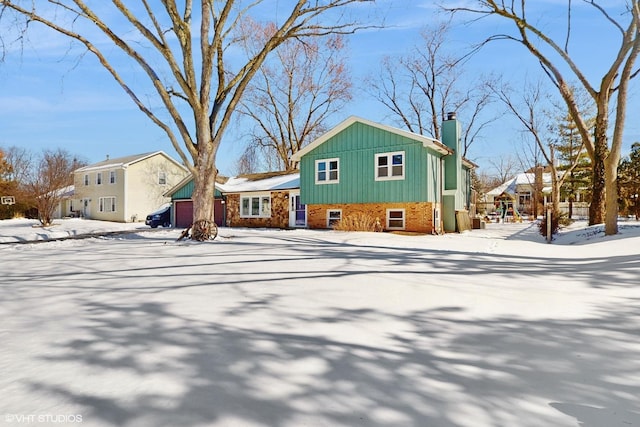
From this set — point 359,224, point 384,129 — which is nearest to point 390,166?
point 384,129

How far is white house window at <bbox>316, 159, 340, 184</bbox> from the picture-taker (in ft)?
61.3

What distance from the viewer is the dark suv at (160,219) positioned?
2516cm

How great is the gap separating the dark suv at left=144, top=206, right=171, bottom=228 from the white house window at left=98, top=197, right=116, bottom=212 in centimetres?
971

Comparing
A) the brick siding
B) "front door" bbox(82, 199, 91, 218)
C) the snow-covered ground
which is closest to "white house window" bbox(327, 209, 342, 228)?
the brick siding

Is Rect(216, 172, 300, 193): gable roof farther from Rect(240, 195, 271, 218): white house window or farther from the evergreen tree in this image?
the evergreen tree

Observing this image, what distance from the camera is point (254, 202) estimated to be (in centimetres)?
2200

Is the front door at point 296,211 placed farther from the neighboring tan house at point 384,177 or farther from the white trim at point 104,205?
the white trim at point 104,205

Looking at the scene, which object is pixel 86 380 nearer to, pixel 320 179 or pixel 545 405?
pixel 545 405

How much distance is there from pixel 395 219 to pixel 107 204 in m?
27.7

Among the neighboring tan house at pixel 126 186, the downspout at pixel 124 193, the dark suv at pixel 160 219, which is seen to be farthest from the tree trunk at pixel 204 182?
the neighboring tan house at pixel 126 186

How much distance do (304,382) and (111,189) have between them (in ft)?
118

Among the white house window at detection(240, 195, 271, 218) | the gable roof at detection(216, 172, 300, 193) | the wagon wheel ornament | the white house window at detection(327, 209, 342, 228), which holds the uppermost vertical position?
the gable roof at detection(216, 172, 300, 193)

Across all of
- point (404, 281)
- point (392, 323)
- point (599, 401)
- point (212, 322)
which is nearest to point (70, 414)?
point (212, 322)

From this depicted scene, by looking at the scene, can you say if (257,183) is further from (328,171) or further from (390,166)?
(390,166)
